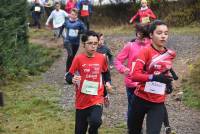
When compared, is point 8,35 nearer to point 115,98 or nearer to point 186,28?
point 115,98

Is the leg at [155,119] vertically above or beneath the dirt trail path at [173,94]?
above

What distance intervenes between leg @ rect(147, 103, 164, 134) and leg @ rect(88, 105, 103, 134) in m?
0.84

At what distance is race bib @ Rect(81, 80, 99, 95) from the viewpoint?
754cm

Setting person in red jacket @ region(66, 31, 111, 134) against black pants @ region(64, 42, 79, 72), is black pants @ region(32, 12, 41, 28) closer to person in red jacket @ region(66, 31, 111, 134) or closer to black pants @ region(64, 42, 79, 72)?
black pants @ region(64, 42, 79, 72)

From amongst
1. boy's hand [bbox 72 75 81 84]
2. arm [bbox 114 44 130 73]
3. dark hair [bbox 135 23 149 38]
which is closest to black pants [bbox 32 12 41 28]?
arm [bbox 114 44 130 73]

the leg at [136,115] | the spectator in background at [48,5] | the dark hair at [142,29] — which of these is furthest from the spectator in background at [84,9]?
the leg at [136,115]

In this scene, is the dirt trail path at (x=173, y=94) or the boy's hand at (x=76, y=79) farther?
the dirt trail path at (x=173, y=94)

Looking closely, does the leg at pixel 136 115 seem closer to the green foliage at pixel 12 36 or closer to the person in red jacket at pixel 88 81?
the person in red jacket at pixel 88 81

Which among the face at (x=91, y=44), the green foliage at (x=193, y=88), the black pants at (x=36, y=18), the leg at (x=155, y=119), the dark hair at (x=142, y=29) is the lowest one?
the green foliage at (x=193, y=88)

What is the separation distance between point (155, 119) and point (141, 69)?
64cm

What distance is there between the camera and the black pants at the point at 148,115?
6.75 metres

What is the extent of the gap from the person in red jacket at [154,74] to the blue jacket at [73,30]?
7.57 meters

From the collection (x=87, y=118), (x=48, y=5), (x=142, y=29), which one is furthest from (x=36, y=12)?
(x=87, y=118)

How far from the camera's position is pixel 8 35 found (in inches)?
616
